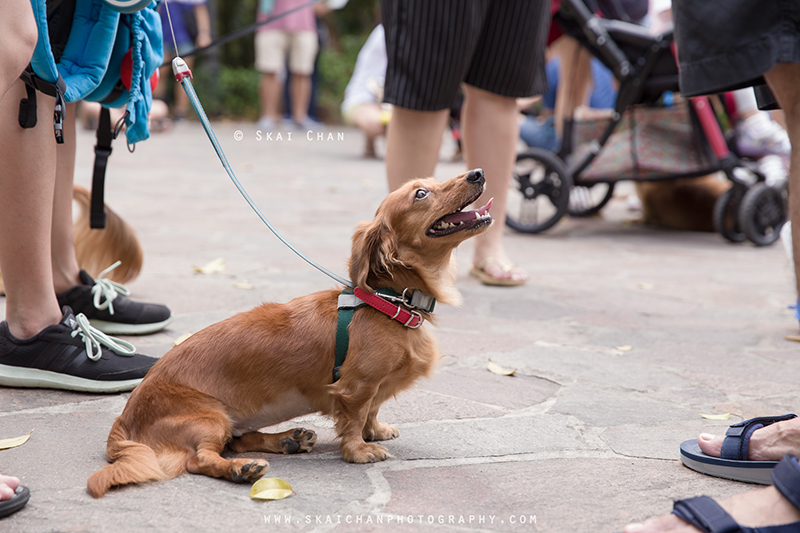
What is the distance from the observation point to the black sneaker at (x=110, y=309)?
2943mm

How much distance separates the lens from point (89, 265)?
3.32 m

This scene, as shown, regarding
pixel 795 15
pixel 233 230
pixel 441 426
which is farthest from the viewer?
pixel 233 230

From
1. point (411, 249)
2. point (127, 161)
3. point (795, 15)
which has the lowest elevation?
point (127, 161)

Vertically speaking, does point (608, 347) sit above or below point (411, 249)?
below

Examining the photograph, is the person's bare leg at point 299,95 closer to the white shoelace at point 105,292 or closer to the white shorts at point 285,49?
the white shorts at point 285,49

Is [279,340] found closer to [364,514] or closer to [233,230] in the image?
[364,514]


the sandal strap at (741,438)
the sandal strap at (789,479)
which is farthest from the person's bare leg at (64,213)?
the sandal strap at (789,479)

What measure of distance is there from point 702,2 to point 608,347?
1.56 metres

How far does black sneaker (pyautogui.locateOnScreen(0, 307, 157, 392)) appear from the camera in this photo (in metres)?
2.42

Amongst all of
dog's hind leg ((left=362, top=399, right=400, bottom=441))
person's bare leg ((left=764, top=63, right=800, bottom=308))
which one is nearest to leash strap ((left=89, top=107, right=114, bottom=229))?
dog's hind leg ((left=362, top=399, right=400, bottom=441))

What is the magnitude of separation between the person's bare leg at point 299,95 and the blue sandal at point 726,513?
36.4 feet

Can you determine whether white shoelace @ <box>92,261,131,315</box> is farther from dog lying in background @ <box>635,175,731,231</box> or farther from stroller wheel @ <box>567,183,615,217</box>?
dog lying in background @ <box>635,175,731,231</box>

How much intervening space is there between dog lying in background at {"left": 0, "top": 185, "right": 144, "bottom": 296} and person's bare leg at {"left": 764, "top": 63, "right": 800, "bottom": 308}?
2553 millimetres

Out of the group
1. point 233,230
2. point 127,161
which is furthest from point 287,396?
point 127,161
